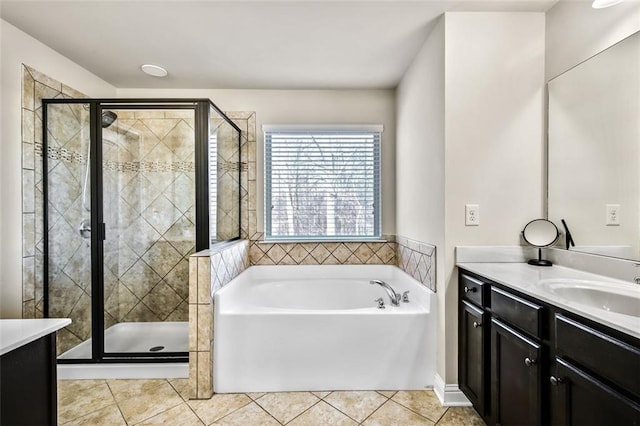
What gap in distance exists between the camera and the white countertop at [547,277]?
0.89 m

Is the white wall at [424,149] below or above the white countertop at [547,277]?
above

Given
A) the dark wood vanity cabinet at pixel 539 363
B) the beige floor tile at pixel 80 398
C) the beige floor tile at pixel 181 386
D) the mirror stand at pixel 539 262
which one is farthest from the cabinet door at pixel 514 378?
the beige floor tile at pixel 80 398

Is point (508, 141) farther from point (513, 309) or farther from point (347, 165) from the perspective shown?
point (347, 165)

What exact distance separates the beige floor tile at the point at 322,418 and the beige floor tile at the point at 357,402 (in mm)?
40

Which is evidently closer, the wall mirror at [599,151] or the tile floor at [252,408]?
the wall mirror at [599,151]

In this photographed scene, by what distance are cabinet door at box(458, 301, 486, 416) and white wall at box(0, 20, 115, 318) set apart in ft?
9.26

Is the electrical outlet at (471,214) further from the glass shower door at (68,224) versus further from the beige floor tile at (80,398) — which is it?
the glass shower door at (68,224)

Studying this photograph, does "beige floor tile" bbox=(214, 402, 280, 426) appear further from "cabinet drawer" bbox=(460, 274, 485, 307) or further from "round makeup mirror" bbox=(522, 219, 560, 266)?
"round makeup mirror" bbox=(522, 219, 560, 266)

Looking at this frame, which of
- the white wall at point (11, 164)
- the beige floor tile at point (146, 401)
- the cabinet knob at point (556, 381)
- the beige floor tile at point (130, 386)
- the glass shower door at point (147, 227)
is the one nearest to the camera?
the cabinet knob at point (556, 381)

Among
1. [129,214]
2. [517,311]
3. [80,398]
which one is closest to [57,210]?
[129,214]

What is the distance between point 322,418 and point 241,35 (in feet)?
8.08

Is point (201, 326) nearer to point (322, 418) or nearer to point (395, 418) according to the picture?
point (322, 418)

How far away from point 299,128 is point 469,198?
5.78 ft

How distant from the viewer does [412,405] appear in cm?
186
